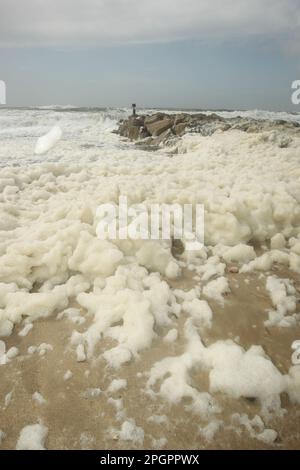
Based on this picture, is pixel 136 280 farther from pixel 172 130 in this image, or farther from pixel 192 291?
pixel 172 130

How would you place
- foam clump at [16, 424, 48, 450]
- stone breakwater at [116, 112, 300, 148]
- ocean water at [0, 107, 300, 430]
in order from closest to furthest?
foam clump at [16, 424, 48, 450] → ocean water at [0, 107, 300, 430] → stone breakwater at [116, 112, 300, 148]

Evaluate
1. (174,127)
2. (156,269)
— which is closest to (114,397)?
(156,269)

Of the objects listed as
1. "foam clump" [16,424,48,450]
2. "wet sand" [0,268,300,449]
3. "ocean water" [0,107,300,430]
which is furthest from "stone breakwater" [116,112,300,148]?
"foam clump" [16,424,48,450]

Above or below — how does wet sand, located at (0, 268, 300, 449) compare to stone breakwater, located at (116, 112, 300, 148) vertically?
below

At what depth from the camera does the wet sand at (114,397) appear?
5.85 ft

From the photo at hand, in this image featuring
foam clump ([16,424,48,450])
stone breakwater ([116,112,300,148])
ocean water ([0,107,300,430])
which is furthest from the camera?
stone breakwater ([116,112,300,148])

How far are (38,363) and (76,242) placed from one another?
52.2 inches

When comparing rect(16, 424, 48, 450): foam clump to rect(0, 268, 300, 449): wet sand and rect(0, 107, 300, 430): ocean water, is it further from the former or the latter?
rect(0, 107, 300, 430): ocean water

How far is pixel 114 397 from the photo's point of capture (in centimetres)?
201

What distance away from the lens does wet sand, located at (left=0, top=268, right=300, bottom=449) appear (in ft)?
5.85

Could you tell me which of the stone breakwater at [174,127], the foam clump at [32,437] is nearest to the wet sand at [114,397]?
the foam clump at [32,437]

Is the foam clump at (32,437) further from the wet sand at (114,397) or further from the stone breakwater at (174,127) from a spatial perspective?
the stone breakwater at (174,127)

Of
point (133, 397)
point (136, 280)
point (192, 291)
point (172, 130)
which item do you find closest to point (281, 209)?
point (192, 291)

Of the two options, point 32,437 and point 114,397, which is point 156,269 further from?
point 32,437
